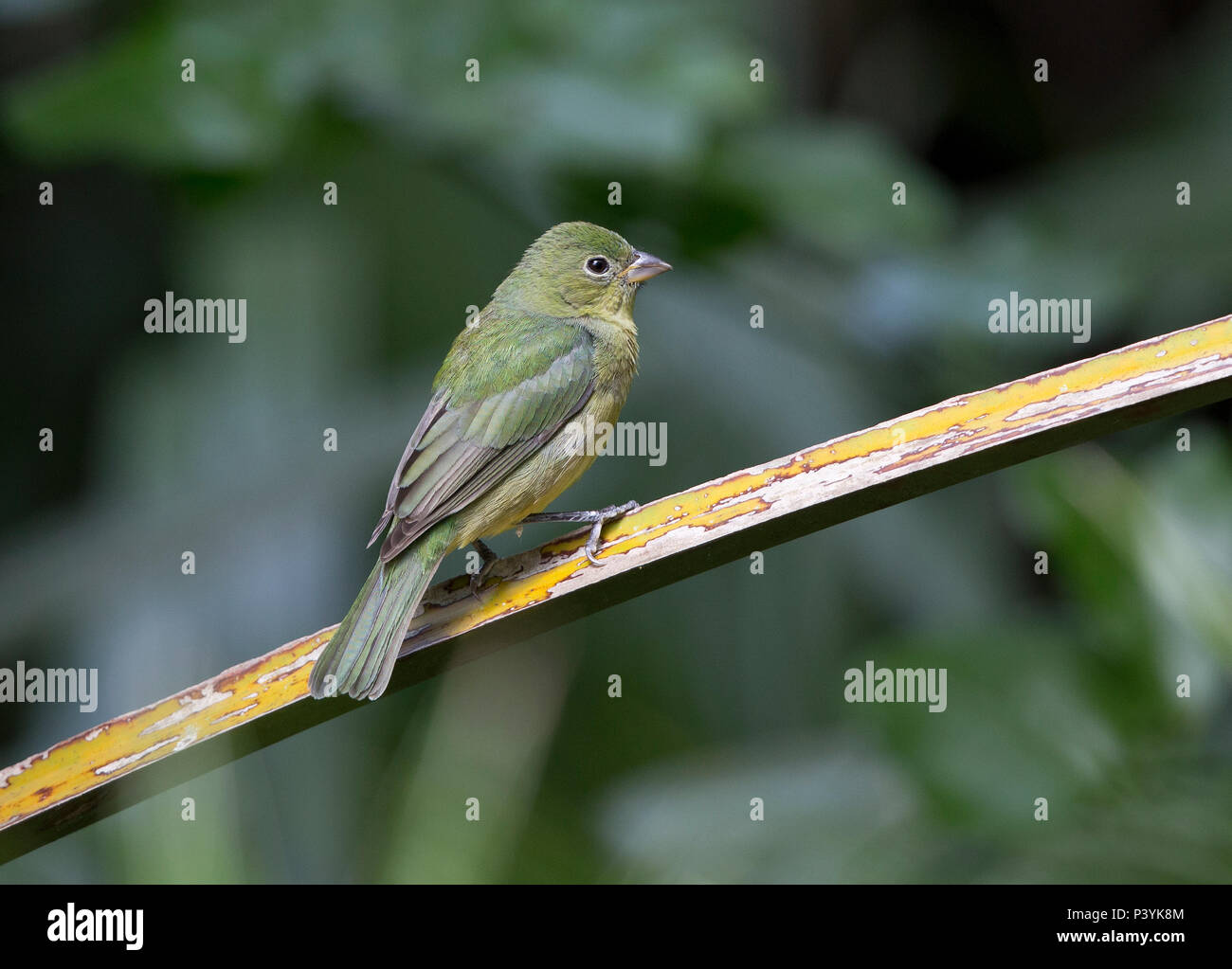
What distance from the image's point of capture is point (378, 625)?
2260 millimetres

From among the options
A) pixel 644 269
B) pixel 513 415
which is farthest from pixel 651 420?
pixel 513 415

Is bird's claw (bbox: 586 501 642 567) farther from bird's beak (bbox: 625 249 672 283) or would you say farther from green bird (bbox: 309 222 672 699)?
bird's beak (bbox: 625 249 672 283)

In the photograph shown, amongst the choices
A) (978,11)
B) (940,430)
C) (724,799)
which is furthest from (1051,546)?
(978,11)

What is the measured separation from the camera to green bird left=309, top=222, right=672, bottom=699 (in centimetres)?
252

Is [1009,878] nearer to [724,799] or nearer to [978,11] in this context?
[724,799]

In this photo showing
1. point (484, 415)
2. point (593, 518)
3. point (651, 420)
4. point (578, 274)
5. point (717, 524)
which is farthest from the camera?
point (651, 420)

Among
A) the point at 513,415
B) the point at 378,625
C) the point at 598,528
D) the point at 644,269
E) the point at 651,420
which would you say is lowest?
the point at 378,625

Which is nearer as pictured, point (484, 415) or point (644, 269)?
point (484, 415)

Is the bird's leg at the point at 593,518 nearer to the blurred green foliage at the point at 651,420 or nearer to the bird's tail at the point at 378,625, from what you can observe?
the bird's tail at the point at 378,625

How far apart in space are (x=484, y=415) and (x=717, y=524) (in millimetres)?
1144

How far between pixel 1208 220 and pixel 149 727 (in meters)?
3.55

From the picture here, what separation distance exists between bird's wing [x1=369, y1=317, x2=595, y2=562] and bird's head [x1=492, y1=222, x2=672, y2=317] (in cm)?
19

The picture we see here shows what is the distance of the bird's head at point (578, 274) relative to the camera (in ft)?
10.6

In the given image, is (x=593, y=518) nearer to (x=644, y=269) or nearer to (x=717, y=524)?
(x=717, y=524)
